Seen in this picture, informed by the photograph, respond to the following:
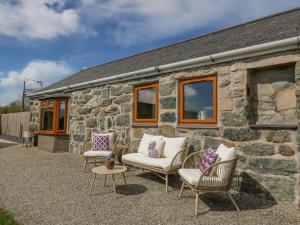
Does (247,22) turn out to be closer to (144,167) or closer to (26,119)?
(144,167)

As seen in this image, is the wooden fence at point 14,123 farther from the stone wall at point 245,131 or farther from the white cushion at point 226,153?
the white cushion at point 226,153

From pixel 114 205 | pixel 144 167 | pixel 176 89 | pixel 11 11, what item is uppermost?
pixel 11 11

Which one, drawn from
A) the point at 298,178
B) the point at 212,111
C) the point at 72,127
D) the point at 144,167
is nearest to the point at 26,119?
the point at 72,127

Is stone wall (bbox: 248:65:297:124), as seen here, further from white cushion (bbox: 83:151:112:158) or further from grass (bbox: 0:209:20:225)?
grass (bbox: 0:209:20:225)

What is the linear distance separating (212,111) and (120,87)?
121 inches

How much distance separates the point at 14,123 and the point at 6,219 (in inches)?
592

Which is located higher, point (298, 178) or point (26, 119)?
point (26, 119)

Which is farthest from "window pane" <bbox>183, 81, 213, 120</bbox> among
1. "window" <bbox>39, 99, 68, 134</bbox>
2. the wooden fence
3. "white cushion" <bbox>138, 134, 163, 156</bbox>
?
the wooden fence

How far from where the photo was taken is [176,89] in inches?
206

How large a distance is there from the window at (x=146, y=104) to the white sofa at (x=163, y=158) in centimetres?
73

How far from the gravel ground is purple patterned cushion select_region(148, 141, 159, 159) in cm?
53

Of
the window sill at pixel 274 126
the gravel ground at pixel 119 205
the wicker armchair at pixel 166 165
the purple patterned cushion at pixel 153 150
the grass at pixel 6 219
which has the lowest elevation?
the gravel ground at pixel 119 205

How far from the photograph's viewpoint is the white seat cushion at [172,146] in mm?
4703

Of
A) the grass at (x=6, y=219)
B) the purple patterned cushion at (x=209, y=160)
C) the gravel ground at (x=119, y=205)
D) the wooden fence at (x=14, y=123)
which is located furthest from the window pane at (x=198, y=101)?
the wooden fence at (x=14, y=123)
